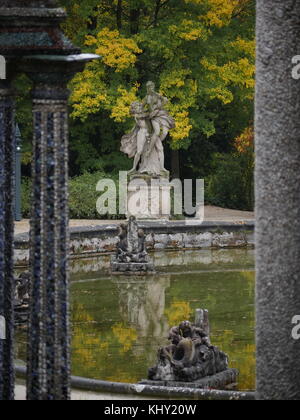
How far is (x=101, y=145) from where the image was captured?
3906 cm

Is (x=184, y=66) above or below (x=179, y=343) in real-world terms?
above

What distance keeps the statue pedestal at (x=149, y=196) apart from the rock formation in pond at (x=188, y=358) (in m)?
16.9

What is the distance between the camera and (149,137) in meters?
33.0

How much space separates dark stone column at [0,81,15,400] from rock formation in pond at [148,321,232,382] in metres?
5.32

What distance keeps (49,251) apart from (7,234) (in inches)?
25.4

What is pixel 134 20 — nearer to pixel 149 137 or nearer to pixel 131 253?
→ pixel 149 137

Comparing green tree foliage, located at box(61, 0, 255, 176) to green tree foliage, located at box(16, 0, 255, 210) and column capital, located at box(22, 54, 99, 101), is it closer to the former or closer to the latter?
green tree foliage, located at box(16, 0, 255, 210)

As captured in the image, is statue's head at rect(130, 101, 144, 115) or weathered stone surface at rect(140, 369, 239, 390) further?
statue's head at rect(130, 101, 144, 115)

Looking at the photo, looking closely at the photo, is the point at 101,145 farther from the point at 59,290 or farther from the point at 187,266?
the point at 59,290

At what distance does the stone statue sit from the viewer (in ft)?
107

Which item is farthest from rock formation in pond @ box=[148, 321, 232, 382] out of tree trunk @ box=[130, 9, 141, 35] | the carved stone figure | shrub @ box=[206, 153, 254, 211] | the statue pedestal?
tree trunk @ box=[130, 9, 141, 35]

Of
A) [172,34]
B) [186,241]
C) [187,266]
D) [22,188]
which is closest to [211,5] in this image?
[172,34]

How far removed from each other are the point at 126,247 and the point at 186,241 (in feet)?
14.3

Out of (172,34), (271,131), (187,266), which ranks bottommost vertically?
(187,266)
